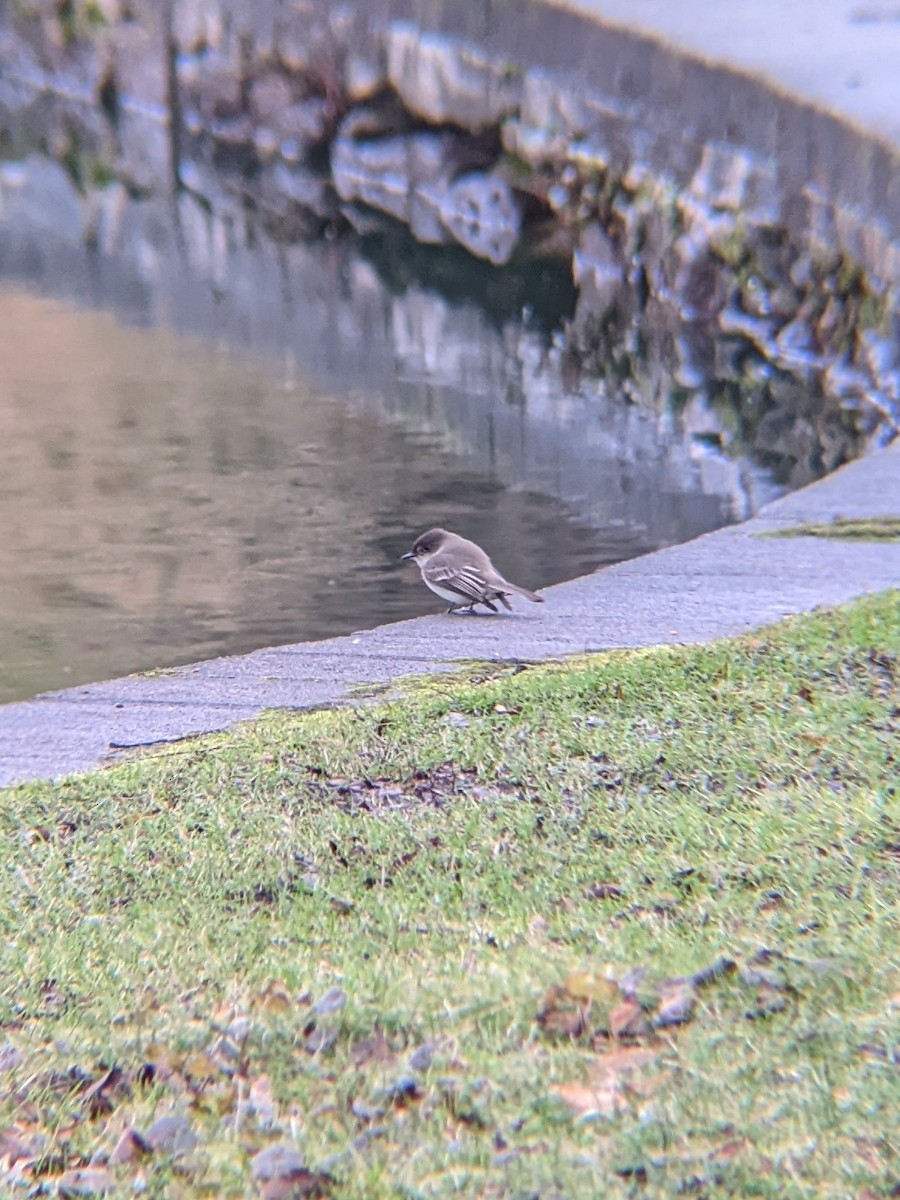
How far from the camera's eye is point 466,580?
23.8ft

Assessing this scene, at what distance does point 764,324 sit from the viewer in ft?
50.6

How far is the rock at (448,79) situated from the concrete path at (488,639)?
11.9 metres

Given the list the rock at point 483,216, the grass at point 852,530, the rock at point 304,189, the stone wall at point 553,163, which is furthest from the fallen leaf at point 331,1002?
the rock at point 304,189

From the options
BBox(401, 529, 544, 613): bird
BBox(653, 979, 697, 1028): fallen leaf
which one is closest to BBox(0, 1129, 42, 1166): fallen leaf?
BBox(653, 979, 697, 1028): fallen leaf

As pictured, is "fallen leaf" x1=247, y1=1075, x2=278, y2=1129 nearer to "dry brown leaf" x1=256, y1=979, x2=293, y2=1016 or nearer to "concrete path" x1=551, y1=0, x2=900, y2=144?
"dry brown leaf" x1=256, y1=979, x2=293, y2=1016

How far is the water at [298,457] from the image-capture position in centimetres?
1012

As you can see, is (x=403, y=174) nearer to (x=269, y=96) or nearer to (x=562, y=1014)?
(x=269, y=96)

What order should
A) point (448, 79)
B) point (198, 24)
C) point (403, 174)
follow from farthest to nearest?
1. point (198, 24)
2. point (403, 174)
3. point (448, 79)

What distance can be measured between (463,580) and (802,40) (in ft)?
37.1

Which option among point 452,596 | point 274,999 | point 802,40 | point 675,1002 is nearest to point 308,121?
point 802,40

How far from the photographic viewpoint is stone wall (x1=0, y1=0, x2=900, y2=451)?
14.2 m

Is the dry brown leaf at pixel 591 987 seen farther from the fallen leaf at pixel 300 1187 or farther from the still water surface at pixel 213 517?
the still water surface at pixel 213 517

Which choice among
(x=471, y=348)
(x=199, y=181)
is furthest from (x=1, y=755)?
(x=199, y=181)

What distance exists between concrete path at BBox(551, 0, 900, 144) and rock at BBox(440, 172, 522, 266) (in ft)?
10.2
